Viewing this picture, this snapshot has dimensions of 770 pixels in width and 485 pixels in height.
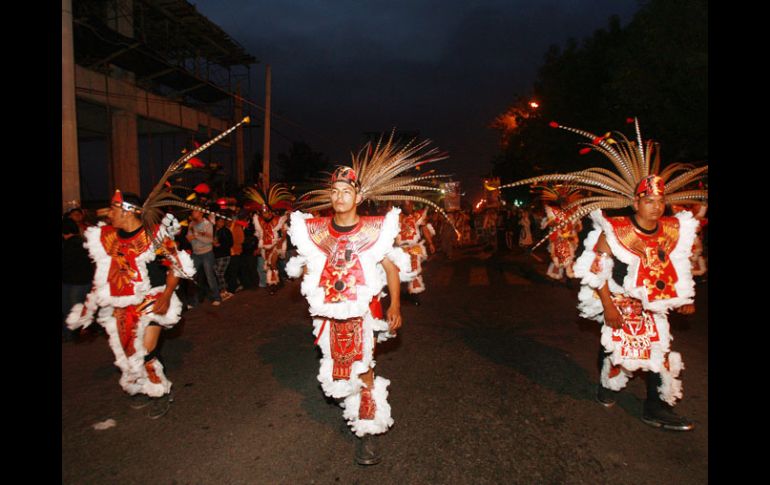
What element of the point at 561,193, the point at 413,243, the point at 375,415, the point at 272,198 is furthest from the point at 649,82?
the point at 375,415

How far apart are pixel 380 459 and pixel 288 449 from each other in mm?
748

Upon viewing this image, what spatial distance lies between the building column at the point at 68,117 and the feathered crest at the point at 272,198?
159 inches

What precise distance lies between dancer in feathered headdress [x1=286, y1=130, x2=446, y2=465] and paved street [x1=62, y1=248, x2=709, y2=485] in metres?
0.45

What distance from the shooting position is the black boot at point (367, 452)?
132 inches

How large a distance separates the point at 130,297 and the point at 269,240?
6.59 meters

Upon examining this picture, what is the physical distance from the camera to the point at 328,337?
354 centimetres

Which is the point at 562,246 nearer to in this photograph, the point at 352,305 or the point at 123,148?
the point at 352,305

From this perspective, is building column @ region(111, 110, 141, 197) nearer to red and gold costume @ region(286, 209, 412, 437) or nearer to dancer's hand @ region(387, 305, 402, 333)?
red and gold costume @ region(286, 209, 412, 437)

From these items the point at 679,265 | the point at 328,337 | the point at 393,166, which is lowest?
the point at 328,337

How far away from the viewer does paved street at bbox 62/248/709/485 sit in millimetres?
3293

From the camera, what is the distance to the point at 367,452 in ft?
11.1

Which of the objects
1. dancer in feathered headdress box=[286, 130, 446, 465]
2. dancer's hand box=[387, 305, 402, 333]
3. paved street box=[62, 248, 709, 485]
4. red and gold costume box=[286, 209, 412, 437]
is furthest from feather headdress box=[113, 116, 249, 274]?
dancer's hand box=[387, 305, 402, 333]

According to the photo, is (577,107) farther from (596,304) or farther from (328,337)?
(328,337)
